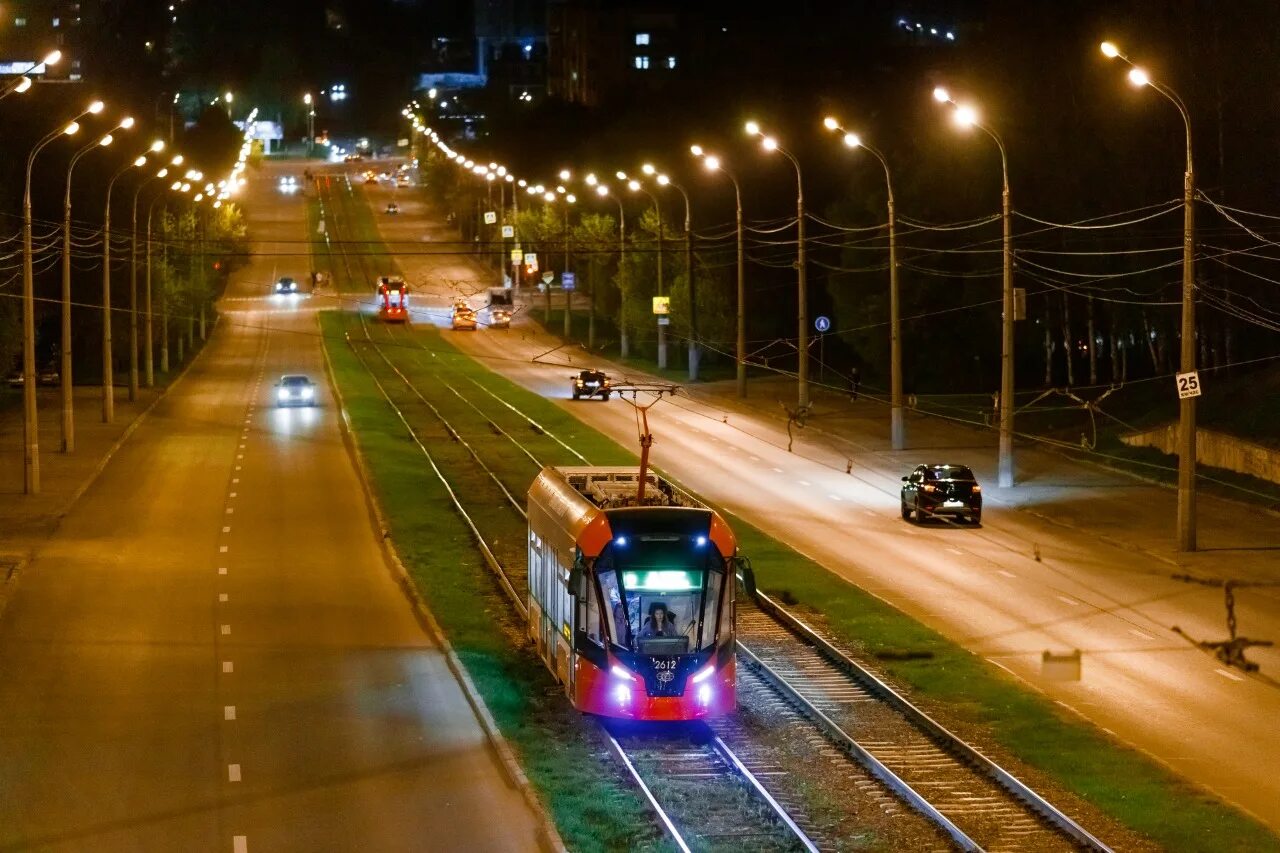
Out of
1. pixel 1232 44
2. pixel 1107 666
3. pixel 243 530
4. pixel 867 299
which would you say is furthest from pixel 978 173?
pixel 1107 666

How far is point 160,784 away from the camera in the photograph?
67.1 ft

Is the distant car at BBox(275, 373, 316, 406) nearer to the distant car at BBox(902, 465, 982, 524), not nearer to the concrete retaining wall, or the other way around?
the concrete retaining wall

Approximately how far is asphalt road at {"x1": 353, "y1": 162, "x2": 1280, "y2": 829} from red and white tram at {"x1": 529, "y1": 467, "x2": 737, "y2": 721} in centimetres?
535

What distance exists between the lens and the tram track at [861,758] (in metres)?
18.4

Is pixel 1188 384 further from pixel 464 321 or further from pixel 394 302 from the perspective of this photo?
pixel 394 302

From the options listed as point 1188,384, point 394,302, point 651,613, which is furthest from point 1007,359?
point 394,302

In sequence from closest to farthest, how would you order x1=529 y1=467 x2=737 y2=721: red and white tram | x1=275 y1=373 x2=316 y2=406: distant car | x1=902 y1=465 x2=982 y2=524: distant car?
x1=529 y1=467 x2=737 y2=721: red and white tram, x1=902 y1=465 x2=982 y2=524: distant car, x1=275 y1=373 x2=316 y2=406: distant car

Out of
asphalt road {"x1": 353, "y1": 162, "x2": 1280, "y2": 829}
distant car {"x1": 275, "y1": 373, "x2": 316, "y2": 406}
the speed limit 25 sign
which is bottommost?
asphalt road {"x1": 353, "y1": 162, "x2": 1280, "y2": 829}

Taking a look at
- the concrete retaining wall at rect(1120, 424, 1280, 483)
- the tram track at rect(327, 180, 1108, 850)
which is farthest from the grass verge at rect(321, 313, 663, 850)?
the concrete retaining wall at rect(1120, 424, 1280, 483)

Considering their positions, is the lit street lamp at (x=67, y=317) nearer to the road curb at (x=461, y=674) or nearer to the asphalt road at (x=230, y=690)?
the asphalt road at (x=230, y=690)

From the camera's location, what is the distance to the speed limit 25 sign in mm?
36156

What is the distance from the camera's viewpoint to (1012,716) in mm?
23859

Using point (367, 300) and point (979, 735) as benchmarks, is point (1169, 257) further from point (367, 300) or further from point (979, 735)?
point (367, 300)

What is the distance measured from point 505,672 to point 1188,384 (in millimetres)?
16449
